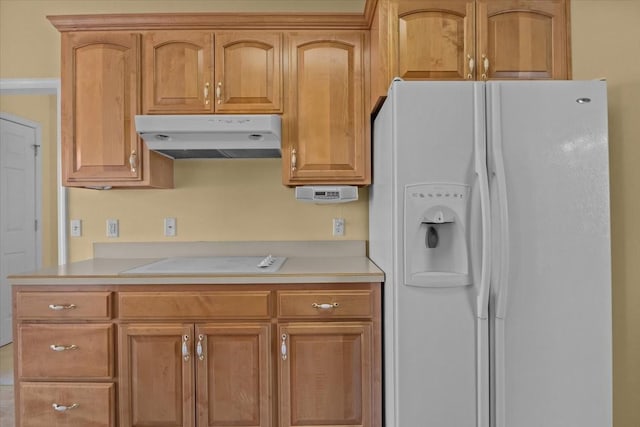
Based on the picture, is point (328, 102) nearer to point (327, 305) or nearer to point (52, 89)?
point (327, 305)

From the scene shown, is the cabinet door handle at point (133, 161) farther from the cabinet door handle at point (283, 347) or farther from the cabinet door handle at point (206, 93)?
the cabinet door handle at point (283, 347)

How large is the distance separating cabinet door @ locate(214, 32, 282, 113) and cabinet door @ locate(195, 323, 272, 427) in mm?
1214

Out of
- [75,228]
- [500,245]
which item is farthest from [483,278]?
[75,228]

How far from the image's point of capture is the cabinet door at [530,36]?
5.90ft

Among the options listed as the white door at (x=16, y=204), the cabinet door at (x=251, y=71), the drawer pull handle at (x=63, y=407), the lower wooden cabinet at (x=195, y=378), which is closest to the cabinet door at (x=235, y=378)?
the lower wooden cabinet at (x=195, y=378)

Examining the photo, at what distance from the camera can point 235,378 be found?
1.82 metres

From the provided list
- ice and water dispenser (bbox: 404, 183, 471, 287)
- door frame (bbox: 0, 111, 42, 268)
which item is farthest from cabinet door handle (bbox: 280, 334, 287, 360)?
door frame (bbox: 0, 111, 42, 268)

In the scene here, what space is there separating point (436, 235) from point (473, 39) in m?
0.98

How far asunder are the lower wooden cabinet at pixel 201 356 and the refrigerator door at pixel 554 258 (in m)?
0.61

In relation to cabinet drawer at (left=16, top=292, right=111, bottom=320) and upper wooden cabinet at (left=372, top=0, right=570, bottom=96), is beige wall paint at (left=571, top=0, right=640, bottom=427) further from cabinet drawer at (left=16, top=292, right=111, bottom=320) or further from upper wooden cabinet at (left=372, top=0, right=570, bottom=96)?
cabinet drawer at (left=16, top=292, right=111, bottom=320)

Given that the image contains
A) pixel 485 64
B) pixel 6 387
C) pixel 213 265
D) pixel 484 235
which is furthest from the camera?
pixel 6 387

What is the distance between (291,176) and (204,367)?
3.57 ft

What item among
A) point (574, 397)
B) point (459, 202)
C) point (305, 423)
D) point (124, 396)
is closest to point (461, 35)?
point (459, 202)

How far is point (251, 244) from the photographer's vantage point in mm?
2471
